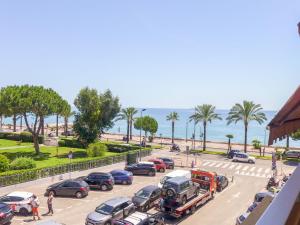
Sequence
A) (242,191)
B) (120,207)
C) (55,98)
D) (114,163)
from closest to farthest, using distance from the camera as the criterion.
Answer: (120,207)
(242,191)
(114,163)
(55,98)

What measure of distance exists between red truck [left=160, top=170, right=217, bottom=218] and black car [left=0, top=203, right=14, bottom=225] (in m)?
9.48

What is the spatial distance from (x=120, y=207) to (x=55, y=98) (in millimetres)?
29148

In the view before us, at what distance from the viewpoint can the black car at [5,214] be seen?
66.6 ft

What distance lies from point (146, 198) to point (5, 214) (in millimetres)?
9270

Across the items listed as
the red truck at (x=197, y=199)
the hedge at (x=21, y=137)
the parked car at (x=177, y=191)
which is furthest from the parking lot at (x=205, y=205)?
the hedge at (x=21, y=137)

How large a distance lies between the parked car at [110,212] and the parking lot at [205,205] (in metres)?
1.85

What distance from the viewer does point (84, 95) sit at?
51.8m

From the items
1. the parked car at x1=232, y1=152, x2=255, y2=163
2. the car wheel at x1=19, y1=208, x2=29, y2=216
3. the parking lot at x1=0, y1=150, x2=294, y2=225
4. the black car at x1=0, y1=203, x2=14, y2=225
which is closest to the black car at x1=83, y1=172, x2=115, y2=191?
the parking lot at x1=0, y1=150, x2=294, y2=225

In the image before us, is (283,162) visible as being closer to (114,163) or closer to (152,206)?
(114,163)

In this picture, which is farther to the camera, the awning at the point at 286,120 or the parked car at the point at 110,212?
the parked car at the point at 110,212

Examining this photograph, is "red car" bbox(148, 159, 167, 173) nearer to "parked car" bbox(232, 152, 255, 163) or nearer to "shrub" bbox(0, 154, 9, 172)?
"parked car" bbox(232, 152, 255, 163)

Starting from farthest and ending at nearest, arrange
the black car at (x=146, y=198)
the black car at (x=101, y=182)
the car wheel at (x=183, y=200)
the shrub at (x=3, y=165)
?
the shrub at (x=3, y=165), the black car at (x=101, y=182), the black car at (x=146, y=198), the car wheel at (x=183, y=200)

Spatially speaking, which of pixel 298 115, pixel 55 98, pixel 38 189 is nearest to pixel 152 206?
pixel 38 189

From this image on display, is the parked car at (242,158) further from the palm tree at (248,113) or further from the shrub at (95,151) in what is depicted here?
→ the shrub at (95,151)
